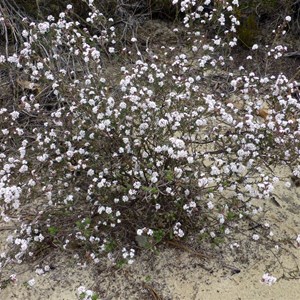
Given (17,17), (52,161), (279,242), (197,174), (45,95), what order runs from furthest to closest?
(17,17), (45,95), (279,242), (52,161), (197,174)

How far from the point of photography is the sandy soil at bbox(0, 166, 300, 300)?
278 centimetres

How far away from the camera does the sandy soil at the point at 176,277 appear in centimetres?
278

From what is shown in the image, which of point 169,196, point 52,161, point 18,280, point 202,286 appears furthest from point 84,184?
point 202,286

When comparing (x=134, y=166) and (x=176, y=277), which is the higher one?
(x=134, y=166)

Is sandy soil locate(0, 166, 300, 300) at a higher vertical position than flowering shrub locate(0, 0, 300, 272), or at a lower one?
lower

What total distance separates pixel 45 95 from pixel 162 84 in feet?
4.03

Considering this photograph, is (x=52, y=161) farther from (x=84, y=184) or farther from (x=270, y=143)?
(x=270, y=143)

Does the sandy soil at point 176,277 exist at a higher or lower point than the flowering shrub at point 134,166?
lower

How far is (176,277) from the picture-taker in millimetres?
2855

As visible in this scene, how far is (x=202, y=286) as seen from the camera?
9.23ft

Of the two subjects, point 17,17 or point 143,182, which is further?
point 17,17

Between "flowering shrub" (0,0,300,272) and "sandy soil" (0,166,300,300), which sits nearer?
"flowering shrub" (0,0,300,272)

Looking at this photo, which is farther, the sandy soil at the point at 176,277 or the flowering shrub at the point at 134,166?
the sandy soil at the point at 176,277

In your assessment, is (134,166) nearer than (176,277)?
Yes
